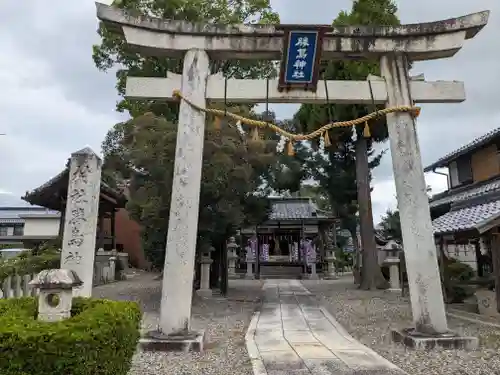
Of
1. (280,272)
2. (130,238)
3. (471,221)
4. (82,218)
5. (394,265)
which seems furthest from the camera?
(130,238)

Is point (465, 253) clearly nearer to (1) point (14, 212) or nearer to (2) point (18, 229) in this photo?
(2) point (18, 229)

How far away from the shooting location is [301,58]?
768 cm

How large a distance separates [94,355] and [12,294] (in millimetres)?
4441

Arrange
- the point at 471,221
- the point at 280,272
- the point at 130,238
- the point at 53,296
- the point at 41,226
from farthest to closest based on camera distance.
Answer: the point at 41,226
the point at 130,238
the point at 280,272
the point at 471,221
the point at 53,296

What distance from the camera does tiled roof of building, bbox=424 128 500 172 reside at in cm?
1530

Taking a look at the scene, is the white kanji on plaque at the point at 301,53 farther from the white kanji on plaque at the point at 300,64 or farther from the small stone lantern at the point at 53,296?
the small stone lantern at the point at 53,296

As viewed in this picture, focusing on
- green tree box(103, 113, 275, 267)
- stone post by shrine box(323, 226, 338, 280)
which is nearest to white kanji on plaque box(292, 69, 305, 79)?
green tree box(103, 113, 275, 267)

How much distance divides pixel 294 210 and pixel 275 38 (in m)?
22.0

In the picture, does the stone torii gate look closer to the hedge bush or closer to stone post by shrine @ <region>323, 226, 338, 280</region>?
the hedge bush

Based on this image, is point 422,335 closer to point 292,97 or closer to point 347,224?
point 292,97

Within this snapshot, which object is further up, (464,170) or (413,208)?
(464,170)

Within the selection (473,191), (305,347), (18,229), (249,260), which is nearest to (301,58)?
(305,347)

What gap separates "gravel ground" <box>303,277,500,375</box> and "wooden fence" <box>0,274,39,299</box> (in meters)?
6.20

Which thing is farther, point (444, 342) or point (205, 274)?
point (205, 274)
